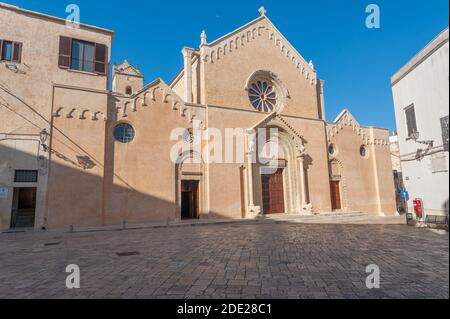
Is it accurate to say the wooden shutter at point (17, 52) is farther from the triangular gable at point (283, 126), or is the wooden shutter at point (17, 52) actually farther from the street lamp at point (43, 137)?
the triangular gable at point (283, 126)

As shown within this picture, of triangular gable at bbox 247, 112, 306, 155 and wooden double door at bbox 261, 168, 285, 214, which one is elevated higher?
triangular gable at bbox 247, 112, 306, 155

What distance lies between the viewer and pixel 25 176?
15.1 metres

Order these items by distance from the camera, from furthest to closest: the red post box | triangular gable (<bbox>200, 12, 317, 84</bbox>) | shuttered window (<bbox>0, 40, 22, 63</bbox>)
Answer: triangular gable (<bbox>200, 12, 317, 84</bbox>) < shuttered window (<bbox>0, 40, 22, 63</bbox>) < the red post box

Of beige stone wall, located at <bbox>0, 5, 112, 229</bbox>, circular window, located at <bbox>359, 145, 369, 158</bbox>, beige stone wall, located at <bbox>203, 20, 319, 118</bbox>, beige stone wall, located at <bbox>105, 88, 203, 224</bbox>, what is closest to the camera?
beige stone wall, located at <bbox>0, 5, 112, 229</bbox>

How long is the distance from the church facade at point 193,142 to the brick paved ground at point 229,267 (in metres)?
5.46

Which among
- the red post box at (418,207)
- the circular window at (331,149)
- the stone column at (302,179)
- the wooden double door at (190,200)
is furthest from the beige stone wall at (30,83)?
the circular window at (331,149)

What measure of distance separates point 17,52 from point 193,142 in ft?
38.5

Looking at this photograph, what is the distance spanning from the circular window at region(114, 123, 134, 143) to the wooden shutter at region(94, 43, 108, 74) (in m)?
4.06

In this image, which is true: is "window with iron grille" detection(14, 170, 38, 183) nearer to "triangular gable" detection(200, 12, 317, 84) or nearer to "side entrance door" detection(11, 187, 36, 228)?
"side entrance door" detection(11, 187, 36, 228)

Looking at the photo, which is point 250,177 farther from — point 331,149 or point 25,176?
point 25,176

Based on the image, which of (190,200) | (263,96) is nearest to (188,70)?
(263,96)

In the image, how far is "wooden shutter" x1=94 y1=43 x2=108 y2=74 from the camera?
18.0 meters

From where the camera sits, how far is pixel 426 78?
2277 millimetres

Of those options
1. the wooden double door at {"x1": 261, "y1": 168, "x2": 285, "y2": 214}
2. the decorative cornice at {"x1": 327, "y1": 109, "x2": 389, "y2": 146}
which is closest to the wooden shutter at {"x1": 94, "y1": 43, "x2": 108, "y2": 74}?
the wooden double door at {"x1": 261, "y1": 168, "x2": 285, "y2": 214}
